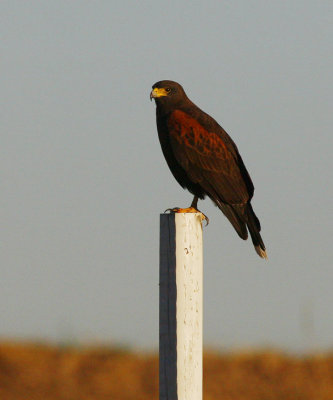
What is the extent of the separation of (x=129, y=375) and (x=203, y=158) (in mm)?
3106

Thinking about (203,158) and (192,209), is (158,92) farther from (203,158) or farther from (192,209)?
(192,209)

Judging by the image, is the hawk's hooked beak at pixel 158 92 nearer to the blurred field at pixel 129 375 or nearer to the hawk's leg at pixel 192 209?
the hawk's leg at pixel 192 209

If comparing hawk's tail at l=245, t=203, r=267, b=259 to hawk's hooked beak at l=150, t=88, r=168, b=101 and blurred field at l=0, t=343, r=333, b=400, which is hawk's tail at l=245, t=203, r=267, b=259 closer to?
hawk's hooked beak at l=150, t=88, r=168, b=101

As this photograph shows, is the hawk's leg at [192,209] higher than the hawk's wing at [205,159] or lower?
lower

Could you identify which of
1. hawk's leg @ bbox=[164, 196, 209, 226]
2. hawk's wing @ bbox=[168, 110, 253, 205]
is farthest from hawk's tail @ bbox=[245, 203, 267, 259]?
hawk's leg @ bbox=[164, 196, 209, 226]

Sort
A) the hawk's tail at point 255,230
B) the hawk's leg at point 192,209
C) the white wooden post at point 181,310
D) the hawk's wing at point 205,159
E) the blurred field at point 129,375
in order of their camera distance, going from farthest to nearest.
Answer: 1. the blurred field at point 129,375
2. the hawk's wing at point 205,159
3. the hawk's tail at point 255,230
4. the hawk's leg at point 192,209
5. the white wooden post at point 181,310

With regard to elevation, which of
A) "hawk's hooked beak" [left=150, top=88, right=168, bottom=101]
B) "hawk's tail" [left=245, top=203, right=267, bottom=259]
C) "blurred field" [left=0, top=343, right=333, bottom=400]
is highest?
"hawk's hooked beak" [left=150, top=88, right=168, bottom=101]

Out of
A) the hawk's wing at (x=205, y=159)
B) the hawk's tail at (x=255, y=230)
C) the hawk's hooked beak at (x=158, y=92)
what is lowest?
the hawk's tail at (x=255, y=230)

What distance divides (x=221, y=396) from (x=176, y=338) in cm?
411

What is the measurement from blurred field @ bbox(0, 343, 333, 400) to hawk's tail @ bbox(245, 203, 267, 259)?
7.82ft

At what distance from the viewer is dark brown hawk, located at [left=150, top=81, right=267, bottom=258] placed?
7410 mm

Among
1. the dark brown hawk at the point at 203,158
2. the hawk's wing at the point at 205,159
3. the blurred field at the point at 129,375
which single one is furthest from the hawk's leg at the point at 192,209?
the blurred field at the point at 129,375

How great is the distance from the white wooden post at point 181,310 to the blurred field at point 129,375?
388 centimetres

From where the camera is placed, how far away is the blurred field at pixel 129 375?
9.23 meters
